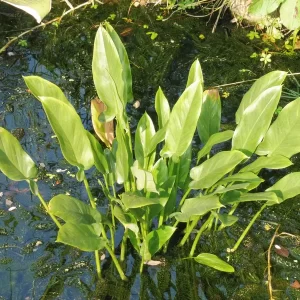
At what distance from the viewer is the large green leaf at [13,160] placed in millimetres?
1538

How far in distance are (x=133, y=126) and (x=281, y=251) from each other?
3.40ft

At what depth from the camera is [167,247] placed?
2049 mm

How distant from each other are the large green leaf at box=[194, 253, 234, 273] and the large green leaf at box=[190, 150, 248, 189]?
0.34 metres

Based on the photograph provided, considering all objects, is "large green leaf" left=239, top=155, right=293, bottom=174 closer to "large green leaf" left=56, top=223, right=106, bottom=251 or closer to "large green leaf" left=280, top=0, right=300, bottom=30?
"large green leaf" left=56, top=223, right=106, bottom=251

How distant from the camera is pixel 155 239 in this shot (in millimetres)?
1766

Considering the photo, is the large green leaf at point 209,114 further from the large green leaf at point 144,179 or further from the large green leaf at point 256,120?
the large green leaf at point 144,179

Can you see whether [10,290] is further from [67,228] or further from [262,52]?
[262,52]

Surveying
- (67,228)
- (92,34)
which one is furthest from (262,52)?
(67,228)

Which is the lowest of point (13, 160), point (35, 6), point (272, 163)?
point (272, 163)

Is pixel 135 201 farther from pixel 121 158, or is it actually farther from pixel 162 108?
pixel 162 108

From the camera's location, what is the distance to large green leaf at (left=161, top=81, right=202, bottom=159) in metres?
1.48

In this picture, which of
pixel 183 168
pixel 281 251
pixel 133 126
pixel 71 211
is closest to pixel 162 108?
pixel 183 168

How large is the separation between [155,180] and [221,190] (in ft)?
0.84

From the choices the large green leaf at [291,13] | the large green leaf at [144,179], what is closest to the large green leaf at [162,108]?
the large green leaf at [144,179]
